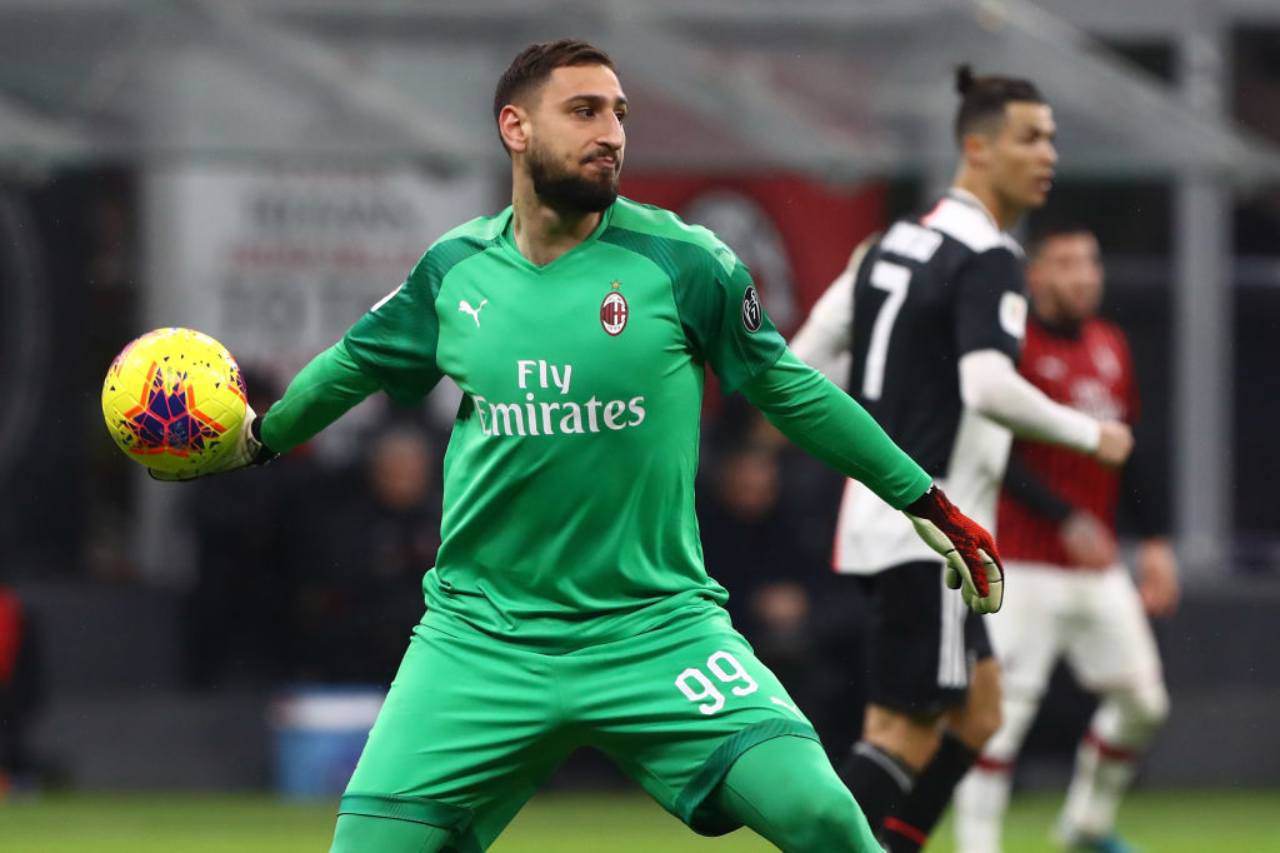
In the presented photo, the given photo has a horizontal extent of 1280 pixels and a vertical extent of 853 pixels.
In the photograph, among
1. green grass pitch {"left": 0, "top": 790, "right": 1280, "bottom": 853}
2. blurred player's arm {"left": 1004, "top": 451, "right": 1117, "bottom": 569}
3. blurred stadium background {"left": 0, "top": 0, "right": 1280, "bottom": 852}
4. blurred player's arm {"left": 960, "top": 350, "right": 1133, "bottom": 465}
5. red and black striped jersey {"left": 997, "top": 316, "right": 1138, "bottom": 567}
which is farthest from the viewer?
blurred stadium background {"left": 0, "top": 0, "right": 1280, "bottom": 852}

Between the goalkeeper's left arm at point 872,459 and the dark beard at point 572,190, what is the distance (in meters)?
0.48

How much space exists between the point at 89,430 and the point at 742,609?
3.63 meters

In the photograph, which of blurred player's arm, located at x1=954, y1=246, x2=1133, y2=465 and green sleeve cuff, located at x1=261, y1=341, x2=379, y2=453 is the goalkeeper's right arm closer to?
green sleeve cuff, located at x1=261, y1=341, x2=379, y2=453

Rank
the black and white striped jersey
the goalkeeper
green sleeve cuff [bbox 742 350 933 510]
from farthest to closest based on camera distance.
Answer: the black and white striped jersey < green sleeve cuff [bbox 742 350 933 510] < the goalkeeper

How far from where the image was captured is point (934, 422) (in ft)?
22.5

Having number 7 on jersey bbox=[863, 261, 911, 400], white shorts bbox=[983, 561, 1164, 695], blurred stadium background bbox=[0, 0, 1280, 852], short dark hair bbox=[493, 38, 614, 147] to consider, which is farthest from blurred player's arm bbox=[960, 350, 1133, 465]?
blurred stadium background bbox=[0, 0, 1280, 852]

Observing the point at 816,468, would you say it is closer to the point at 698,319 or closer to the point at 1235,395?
the point at 1235,395

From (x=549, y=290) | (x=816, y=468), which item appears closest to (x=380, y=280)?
(x=816, y=468)

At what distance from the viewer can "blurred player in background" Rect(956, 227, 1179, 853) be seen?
9.37 metres

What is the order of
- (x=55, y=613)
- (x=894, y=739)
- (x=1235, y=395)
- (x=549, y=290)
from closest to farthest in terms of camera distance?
1. (x=549, y=290)
2. (x=894, y=739)
3. (x=55, y=613)
4. (x=1235, y=395)

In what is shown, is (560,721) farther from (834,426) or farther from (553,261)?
(553,261)

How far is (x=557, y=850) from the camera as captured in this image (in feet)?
31.8

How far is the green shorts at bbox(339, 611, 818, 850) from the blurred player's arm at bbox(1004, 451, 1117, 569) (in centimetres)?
429

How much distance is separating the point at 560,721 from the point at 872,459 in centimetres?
82
